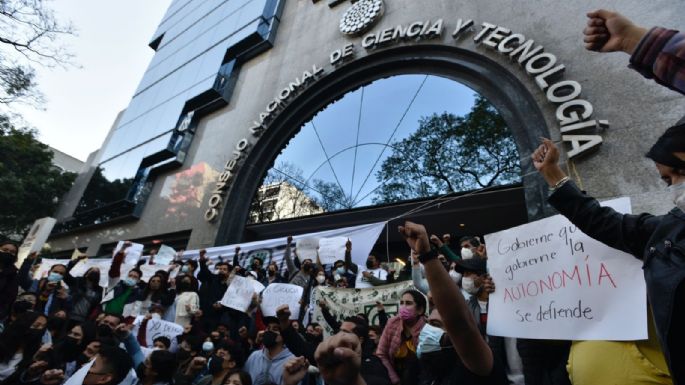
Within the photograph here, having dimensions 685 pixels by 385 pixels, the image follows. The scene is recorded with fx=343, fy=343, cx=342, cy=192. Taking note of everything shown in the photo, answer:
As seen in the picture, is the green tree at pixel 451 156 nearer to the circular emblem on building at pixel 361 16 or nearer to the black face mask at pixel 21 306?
the circular emblem on building at pixel 361 16

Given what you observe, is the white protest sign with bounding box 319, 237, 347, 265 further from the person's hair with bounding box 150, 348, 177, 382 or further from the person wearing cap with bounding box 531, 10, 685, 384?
the person wearing cap with bounding box 531, 10, 685, 384

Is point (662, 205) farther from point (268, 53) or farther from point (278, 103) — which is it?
point (268, 53)

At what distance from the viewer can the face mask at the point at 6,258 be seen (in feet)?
14.0

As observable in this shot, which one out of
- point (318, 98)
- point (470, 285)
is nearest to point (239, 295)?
point (470, 285)

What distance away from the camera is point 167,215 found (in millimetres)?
11602

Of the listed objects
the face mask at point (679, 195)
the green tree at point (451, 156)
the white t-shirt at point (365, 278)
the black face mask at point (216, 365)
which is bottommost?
the black face mask at point (216, 365)

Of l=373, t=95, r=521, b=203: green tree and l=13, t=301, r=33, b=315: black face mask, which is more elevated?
l=373, t=95, r=521, b=203: green tree

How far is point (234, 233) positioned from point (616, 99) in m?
8.71

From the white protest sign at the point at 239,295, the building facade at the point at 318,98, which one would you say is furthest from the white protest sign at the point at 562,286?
the white protest sign at the point at 239,295

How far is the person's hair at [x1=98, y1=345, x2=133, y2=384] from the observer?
102 inches

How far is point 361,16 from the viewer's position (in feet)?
31.2

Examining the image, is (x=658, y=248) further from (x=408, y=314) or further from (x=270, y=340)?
(x=270, y=340)

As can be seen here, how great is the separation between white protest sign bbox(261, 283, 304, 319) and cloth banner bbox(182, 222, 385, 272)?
1523 mm

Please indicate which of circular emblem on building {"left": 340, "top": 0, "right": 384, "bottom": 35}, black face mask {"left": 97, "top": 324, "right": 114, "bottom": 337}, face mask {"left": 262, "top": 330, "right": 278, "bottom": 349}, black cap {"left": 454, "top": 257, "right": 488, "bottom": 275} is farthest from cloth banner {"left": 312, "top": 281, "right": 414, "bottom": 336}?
circular emblem on building {"left": 340, "top": 0, "right": 384, "bottom": 35}
